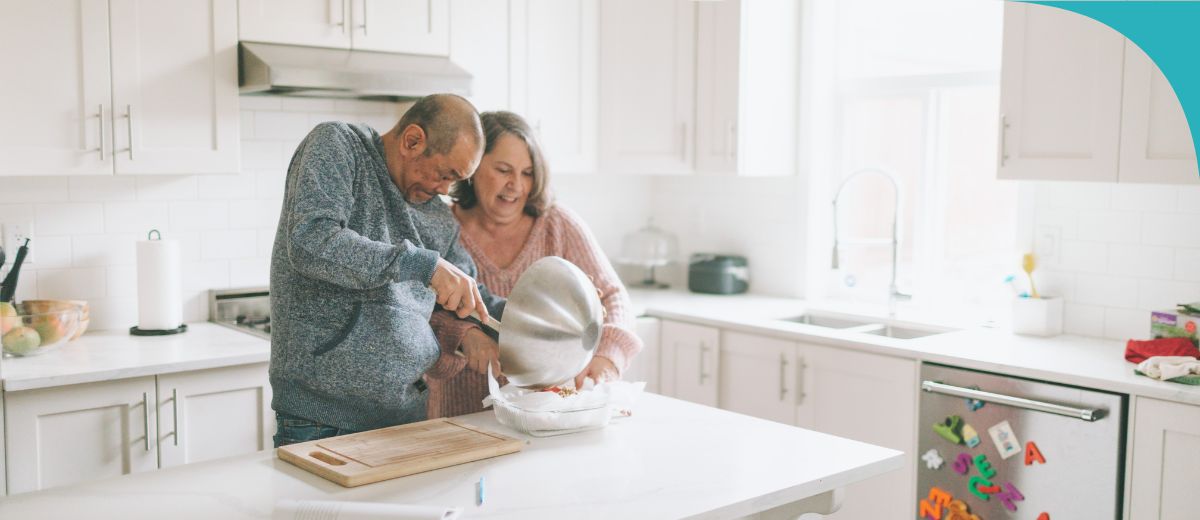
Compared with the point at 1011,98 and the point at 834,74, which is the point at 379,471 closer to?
the point at 1011,98

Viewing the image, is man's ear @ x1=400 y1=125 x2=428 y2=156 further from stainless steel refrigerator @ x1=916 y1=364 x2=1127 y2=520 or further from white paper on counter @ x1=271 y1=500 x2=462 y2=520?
stainless steel refrigerator @ x1=916 y1=364 x2=1127 y2=520

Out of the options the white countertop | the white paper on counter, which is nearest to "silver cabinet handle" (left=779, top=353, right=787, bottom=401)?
the white countertop

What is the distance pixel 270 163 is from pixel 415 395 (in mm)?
1750

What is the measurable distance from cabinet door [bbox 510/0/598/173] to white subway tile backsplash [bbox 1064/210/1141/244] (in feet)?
5.76

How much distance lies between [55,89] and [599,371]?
5.82 ft

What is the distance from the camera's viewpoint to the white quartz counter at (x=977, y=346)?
9.08 ft

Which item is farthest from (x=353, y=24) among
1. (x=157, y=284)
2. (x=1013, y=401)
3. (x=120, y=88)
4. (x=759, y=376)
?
Result: (x=1013, y=401)

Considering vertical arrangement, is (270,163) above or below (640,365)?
above

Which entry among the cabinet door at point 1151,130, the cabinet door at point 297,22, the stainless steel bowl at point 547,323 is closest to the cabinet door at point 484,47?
the cabinet door at point 297,22

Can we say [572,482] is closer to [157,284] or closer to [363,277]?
[363,277]

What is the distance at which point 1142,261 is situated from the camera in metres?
3.25

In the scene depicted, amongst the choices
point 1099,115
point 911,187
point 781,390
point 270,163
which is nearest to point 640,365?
point 781,390

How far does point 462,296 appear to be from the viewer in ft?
6.28

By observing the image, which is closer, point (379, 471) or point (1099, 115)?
point (379, 471)
